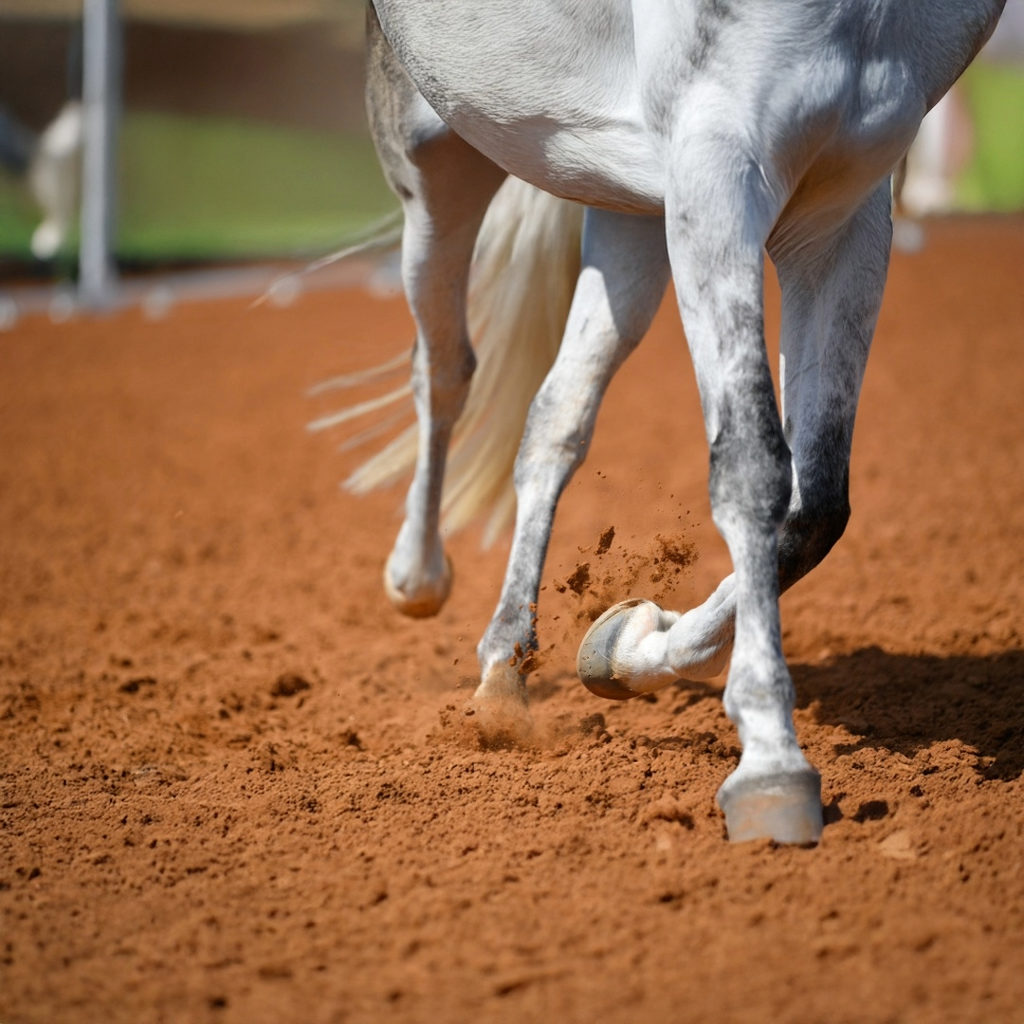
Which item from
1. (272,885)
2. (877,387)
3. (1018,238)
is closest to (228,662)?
(272,885)

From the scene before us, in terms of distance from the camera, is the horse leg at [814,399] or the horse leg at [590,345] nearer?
the horse leg at [814,399]

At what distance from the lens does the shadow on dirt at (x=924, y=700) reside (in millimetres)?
2678

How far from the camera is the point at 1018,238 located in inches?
548

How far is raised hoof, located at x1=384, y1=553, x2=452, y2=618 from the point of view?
3836 millimetres

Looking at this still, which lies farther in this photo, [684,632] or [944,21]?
[684,632]

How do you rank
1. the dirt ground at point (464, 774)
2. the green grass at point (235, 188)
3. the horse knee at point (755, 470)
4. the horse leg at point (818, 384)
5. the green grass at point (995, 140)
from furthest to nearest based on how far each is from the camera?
the green grass at point (995, 140), the green grass at point (235, 188), the horse leg at point (818, 384), the horse knee at point (755, 470), the dirt ground at point (464, 774)

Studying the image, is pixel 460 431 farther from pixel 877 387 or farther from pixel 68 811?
pixel 877 387

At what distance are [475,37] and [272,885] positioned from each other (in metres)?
1.69

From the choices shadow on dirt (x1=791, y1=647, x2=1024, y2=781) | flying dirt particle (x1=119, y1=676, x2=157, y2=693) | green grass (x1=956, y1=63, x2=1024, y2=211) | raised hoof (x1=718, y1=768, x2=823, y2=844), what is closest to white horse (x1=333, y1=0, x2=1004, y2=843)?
raised hoof (x1=718, y1=768, x2=823, y2=844)

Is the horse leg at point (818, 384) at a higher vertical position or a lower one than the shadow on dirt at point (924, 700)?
higher

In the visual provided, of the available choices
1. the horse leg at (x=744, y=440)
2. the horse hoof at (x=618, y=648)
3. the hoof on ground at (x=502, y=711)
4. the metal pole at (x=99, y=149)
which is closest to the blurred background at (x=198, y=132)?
the metal pole at (x=99, y=149)

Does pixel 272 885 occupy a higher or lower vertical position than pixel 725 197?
lower

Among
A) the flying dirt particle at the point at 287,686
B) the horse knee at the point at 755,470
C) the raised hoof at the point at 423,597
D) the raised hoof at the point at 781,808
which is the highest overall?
the horse knee at the point at 755,470

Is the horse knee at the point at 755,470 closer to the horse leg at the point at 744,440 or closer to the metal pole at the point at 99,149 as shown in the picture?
the horse leg at the point at 744,440
